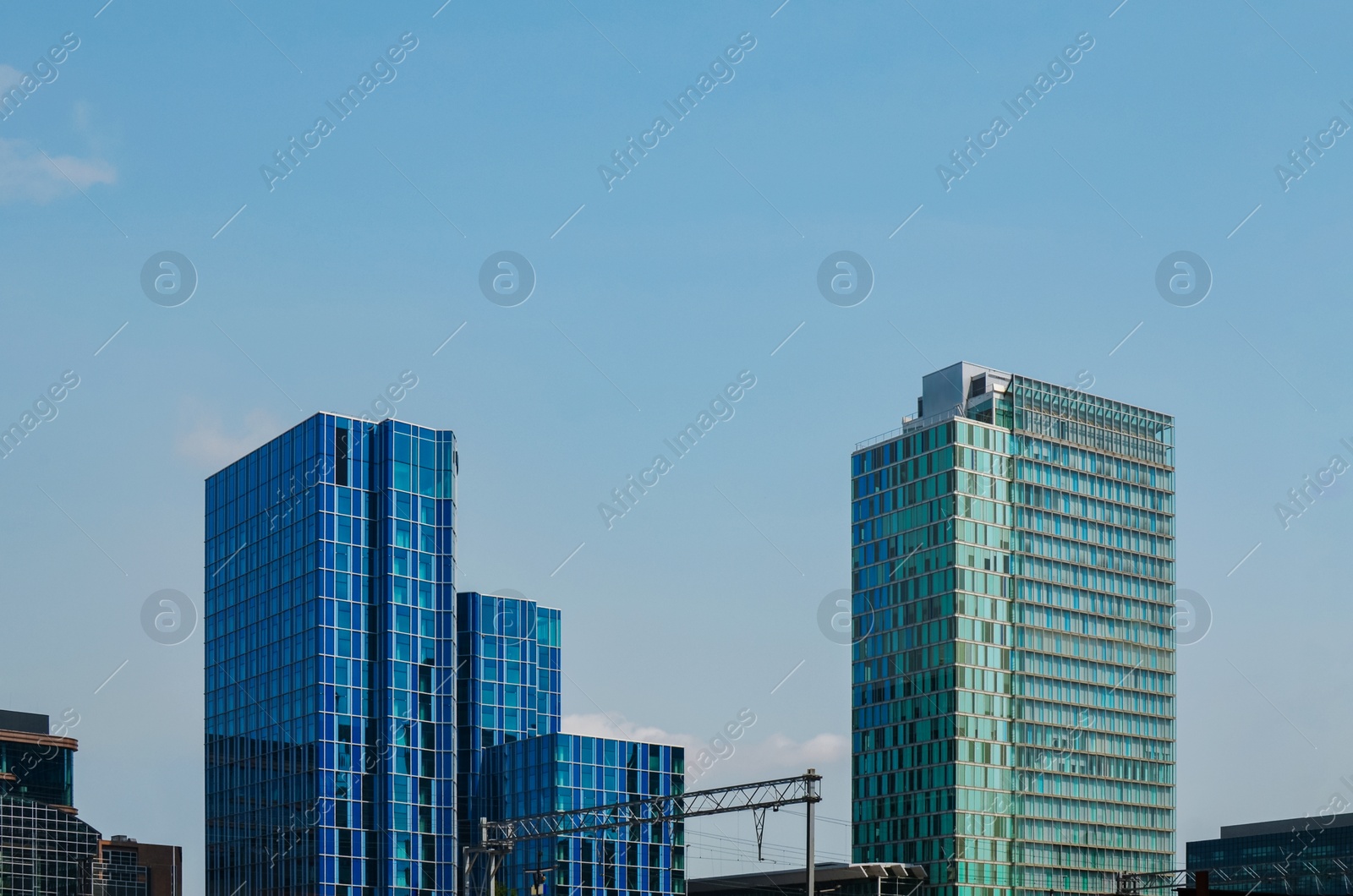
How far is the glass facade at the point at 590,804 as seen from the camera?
387 ft

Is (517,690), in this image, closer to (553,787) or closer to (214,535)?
(553,787)

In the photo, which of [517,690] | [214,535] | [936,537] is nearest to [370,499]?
[214,535]

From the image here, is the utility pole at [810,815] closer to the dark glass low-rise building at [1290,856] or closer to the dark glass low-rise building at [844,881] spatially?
the dark glass low-rise building at [844,881]

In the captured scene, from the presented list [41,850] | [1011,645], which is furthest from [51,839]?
[1011,645]

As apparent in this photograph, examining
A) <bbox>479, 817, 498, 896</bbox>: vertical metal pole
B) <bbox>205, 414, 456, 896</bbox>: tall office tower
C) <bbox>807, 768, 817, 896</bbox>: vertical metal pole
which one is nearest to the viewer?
<bbox>807, 768, 817, 896</bbox>: vertical metal pole

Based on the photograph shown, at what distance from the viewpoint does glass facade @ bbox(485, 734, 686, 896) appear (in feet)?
387

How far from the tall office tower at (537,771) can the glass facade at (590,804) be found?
0.26 feet

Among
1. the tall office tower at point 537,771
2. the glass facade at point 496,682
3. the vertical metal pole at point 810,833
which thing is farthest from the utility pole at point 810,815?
the glass facade at point 496,682

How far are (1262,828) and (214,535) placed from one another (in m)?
117

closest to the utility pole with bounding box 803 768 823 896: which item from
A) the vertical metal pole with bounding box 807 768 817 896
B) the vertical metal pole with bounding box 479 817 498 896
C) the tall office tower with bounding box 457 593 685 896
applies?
the vertical metal pole with bounding box 807 768 817 896

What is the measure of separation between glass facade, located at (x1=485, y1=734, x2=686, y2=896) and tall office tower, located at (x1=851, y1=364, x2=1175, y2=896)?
35.3 meters

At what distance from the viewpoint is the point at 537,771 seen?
122625 millimetres

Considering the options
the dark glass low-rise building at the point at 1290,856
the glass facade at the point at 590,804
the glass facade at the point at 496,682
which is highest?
the glass facade at the point at 496,682

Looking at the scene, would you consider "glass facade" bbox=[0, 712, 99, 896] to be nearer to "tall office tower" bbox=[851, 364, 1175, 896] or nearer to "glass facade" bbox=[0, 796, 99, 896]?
"glass facade" bbox=[0, 796, 99, 896]
